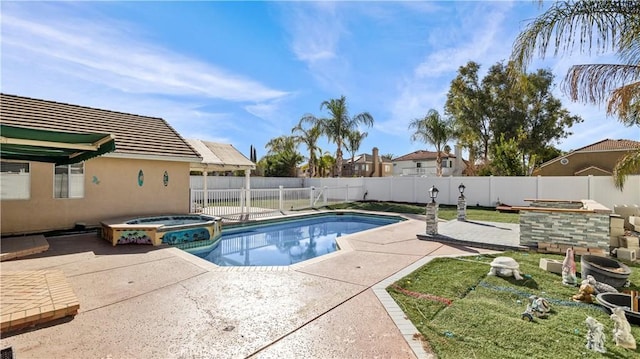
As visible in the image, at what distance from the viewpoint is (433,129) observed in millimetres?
25328

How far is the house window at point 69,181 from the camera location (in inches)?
382

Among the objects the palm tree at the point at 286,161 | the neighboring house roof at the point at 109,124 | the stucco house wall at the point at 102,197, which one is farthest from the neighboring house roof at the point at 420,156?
the stucco house wall at the point at 102,197

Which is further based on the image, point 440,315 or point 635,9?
point 635,9

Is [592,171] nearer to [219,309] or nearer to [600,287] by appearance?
[600,287]

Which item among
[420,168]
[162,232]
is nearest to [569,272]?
[162,232]

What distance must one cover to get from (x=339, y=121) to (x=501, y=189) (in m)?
13.7

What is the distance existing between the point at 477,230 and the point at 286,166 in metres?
26.8

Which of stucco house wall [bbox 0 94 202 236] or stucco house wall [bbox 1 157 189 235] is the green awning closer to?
stucco house wall [bbox 0 94 202 236]

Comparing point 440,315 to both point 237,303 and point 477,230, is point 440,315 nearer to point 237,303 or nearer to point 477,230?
point 237,303

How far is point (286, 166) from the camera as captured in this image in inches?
1388

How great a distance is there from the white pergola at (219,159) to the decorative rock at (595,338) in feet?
40.5

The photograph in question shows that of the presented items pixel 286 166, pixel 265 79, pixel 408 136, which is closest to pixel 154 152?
pixel 265 79

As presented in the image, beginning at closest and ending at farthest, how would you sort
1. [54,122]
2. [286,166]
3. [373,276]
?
[373,276], [54,122], [286,166]

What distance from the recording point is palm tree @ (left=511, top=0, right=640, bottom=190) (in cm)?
622
